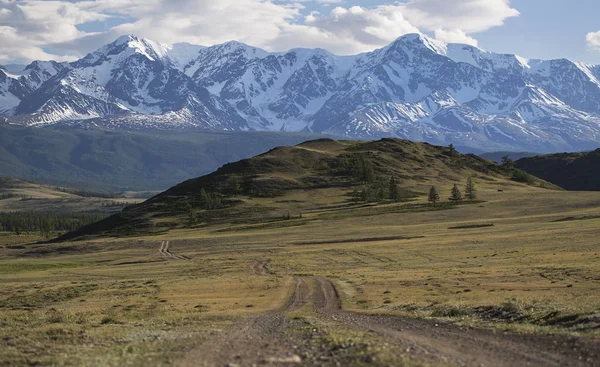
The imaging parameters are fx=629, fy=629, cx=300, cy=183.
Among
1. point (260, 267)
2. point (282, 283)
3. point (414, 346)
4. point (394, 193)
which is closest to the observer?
point (414, 346)

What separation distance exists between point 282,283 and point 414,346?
33.7m

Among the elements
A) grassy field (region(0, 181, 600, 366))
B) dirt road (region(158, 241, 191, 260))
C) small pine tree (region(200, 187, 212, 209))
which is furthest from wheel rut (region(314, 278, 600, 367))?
small pine tree (region(200, 187, 212, 209))

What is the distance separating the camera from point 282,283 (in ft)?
187

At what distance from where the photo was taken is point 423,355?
22109 mm

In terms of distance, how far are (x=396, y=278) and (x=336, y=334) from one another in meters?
28.8

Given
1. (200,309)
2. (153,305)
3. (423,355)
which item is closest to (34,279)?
(153,305)

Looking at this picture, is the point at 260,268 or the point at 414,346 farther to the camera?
the point at 260,268

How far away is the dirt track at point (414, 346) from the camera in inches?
846

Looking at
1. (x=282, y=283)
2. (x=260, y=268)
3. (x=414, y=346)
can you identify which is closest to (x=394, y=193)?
(x=260, y=268)

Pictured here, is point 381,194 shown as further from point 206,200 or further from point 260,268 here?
point 260,268

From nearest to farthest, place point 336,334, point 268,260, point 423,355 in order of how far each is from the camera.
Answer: point 423,355
point 336,334
point 268,260

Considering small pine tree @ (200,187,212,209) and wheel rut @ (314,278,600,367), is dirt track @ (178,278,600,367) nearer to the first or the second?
wheel rut @ (314,278,600,367)

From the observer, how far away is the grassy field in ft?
93.3

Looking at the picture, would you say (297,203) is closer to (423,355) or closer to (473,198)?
(473,198)
